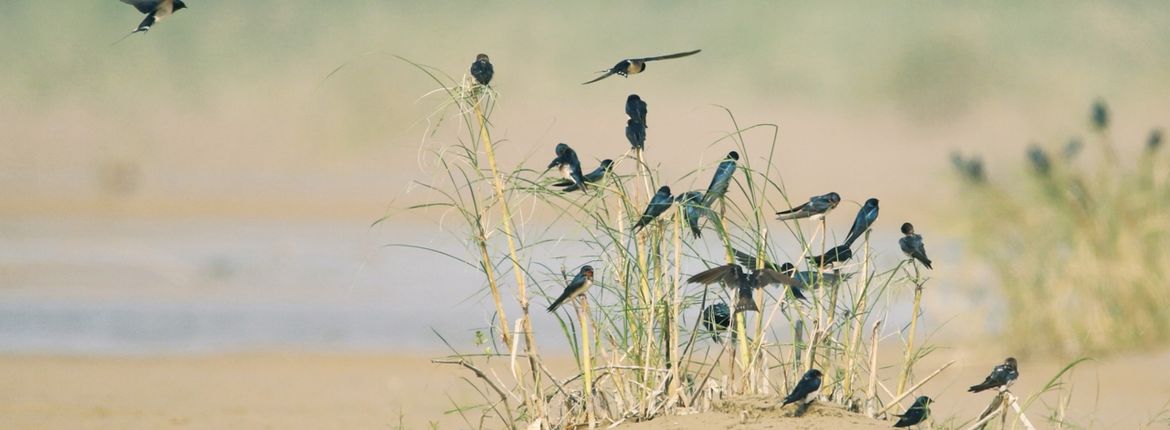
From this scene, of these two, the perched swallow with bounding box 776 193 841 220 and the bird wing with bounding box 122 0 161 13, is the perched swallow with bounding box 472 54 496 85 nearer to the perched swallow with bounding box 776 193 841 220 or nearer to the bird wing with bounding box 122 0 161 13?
the perched swallow with bounding box 776 193 841 220

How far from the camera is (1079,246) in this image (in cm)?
1008

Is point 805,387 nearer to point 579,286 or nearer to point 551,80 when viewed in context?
point 579,286

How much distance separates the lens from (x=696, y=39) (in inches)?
1631

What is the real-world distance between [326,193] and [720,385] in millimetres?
25485

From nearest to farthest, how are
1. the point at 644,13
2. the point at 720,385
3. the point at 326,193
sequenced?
the point at 720,385
the point at 326,193
the point at 644,13

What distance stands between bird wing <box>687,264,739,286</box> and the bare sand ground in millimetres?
2341

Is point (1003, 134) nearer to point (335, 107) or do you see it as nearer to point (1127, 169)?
point (335, 107)

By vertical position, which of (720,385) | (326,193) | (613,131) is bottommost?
(720,385)

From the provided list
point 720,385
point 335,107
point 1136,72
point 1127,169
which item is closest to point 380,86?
point 335,107

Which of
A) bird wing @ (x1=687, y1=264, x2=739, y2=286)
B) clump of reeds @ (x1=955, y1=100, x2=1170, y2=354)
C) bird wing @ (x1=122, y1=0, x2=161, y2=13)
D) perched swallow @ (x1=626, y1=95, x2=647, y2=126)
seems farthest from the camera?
clump of reeds @ (x1=955, y1=100, x2=1170, y2=354)

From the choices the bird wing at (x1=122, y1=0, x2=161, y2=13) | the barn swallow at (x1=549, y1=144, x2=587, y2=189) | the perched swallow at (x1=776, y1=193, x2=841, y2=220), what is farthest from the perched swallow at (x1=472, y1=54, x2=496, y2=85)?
the bird wing at (x1=122, y1=0, x2=161, y2=13)

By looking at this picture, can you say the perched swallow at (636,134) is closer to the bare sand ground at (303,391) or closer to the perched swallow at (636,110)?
the perched swallow at (636,110)

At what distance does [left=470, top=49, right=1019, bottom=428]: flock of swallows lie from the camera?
4938 mm

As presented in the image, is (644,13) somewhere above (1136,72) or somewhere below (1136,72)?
above
